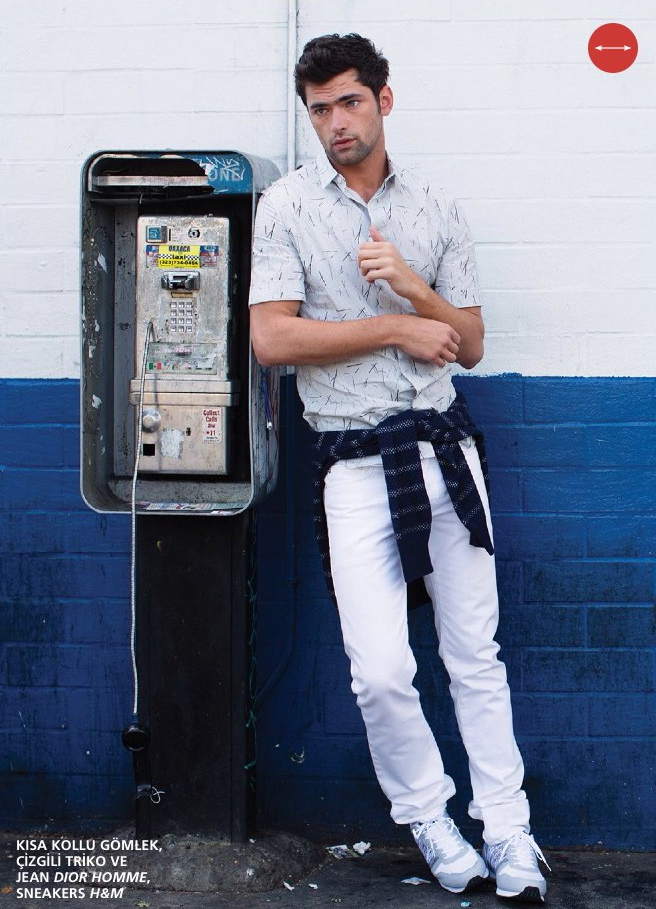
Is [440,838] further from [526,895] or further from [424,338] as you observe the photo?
[424,338]

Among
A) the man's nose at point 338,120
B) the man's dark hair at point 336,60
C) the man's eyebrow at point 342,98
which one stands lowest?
the man's nose at point 338,120

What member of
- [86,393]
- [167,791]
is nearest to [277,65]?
[86,393]

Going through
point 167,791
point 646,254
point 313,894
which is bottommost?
point 313,894

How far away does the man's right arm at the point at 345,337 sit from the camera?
2984mm

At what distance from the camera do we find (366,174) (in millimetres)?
3096

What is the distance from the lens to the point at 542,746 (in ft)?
11.8

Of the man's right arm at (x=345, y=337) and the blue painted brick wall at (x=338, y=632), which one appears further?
the blue painted brick wall at (x=338, y=632)

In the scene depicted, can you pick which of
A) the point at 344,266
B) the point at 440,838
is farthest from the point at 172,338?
the point at 440,838

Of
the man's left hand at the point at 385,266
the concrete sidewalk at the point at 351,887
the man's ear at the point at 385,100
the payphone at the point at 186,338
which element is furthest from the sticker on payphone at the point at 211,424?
the concrete sidewalk at the point at 351,887

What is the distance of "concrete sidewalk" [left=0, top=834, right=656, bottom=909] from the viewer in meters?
3.17

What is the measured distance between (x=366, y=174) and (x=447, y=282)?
0.35m

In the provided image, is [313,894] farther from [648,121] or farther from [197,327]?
[648,121]

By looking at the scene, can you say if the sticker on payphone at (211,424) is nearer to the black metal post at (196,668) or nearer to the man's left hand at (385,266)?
the black metal post at (196,668)

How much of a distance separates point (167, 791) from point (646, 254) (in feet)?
6.69
